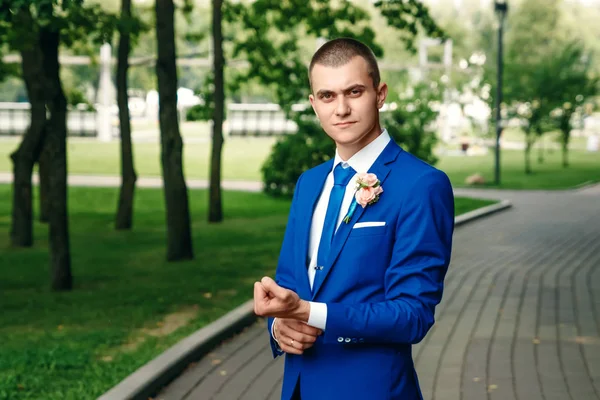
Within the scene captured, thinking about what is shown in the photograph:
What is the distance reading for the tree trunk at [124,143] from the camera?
61.8 ft

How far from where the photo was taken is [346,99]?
270 centimetres

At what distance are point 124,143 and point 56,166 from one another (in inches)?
306

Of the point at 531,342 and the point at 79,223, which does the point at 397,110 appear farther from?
the point at 531,342

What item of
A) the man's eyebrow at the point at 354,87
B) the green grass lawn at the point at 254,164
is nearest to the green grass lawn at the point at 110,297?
the man's eyebrow at the point at 354,87

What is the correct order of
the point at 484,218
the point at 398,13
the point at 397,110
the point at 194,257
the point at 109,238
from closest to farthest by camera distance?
1. the point at 194,257
2. the point at 398,13
3. the point at 109,238
4. the point at 484,218
5. the point at 397,110

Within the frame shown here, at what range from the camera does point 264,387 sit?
7051mm

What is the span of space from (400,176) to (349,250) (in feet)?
0.84

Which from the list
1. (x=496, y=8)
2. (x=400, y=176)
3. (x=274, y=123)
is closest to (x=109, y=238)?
(x=400, y=176)

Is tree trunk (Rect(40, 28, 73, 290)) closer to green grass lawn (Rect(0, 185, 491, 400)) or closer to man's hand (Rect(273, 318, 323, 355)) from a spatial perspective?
green grass lawn (Rect(0, 185, 491, 400))

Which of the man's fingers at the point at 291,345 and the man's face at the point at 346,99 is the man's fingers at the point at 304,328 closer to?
the man's fingers at the point at 291,345

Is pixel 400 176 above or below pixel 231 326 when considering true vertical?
above

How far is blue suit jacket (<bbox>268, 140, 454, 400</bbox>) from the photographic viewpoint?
2.59 meters

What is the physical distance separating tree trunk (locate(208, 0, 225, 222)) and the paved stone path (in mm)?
6566

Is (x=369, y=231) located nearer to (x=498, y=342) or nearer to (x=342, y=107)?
(x=342, y=107)
